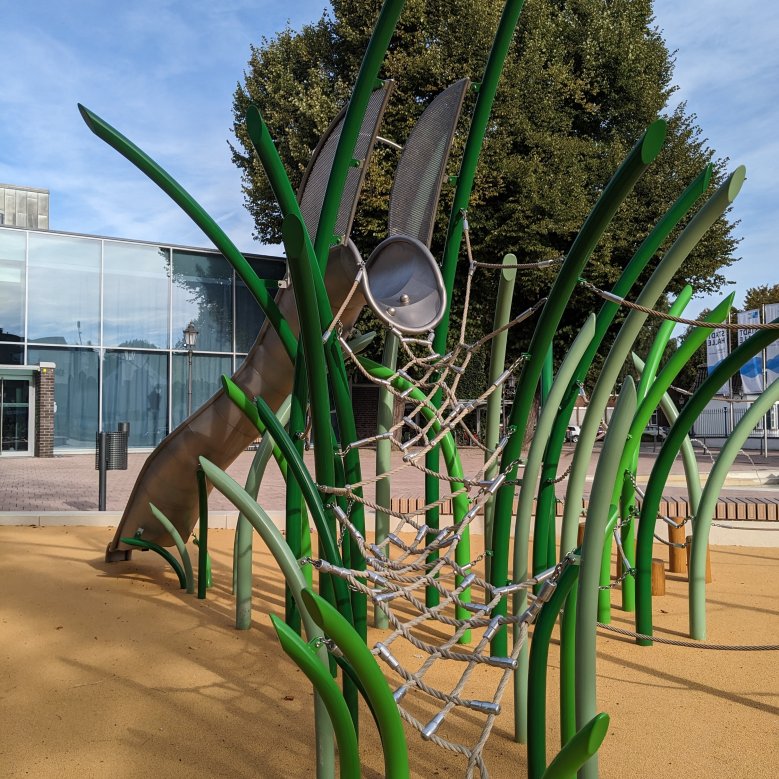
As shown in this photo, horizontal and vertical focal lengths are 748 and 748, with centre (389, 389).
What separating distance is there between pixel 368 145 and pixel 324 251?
3.56 feet

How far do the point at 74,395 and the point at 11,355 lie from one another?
165 centimetres

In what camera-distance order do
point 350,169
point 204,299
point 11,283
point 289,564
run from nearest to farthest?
1. point 289,564
2. point 350,169
3. point 11,283
4. point 204,299

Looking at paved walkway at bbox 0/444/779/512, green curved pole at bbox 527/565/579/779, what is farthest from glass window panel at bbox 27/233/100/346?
green curved pole at bbox 527/565/579/779

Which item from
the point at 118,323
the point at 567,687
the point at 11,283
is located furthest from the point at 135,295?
the point at 567,687

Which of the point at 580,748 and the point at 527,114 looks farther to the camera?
the point at 527,114

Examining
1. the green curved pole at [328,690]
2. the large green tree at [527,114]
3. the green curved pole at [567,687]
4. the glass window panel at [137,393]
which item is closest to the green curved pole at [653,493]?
the green curved pole at [567,687]

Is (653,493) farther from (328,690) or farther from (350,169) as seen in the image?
(328,690)

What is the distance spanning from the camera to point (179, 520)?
4742 millimetres

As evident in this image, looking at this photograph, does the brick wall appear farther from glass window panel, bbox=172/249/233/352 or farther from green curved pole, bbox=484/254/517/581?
green curved pole, bbox=484/254/517/581

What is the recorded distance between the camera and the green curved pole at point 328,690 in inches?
52.0

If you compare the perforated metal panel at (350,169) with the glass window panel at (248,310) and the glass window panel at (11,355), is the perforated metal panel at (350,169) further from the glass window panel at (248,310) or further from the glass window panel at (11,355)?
the glass window panel at (248,310)

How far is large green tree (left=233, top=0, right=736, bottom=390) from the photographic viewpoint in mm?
15156

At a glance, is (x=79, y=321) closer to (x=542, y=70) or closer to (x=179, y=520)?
(x=542, y=70)

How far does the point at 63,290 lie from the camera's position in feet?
58.1
